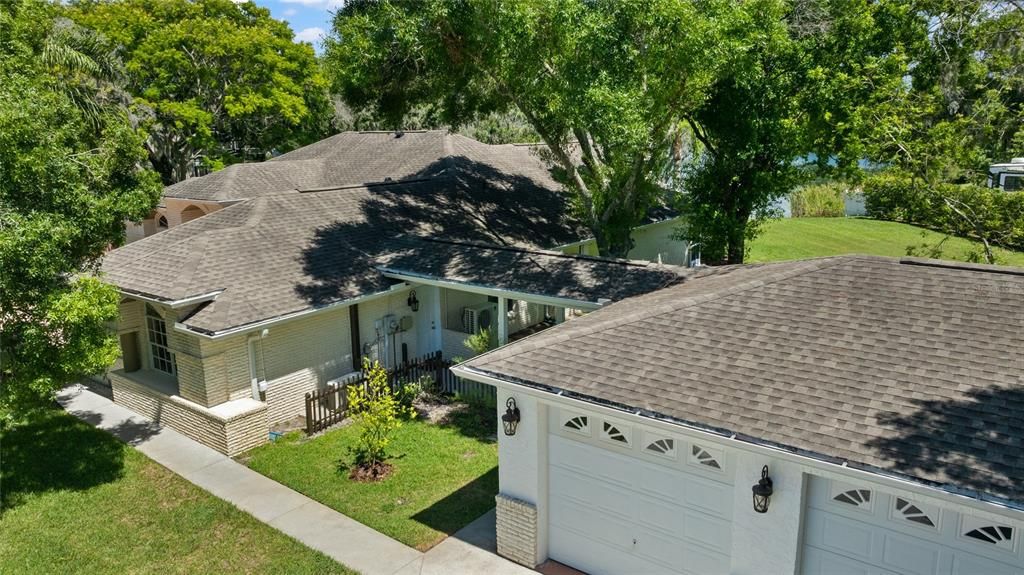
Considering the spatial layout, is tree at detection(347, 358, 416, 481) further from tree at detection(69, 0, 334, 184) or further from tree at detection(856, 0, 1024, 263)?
tree at detection(69, 0, 334, 184)

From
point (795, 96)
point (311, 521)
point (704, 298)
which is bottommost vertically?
point (311, 521)

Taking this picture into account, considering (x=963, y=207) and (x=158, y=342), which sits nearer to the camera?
(x=158, y=342)

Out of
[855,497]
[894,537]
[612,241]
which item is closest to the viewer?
[894,537]

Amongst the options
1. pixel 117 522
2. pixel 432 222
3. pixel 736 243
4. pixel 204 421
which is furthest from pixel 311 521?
pixel 736 243

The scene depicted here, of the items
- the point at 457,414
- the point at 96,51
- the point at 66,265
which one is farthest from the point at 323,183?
the point at 66,265

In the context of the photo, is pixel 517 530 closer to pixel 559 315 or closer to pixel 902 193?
pixel 559 315

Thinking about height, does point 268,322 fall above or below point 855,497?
above

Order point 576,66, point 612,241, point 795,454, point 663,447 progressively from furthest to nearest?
1. point 612,241
2. point 576,66
3. point 663,447
4. point 795,454

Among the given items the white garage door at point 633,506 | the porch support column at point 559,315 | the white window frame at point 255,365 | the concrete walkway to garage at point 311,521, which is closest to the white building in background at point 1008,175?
the porch support column at point 559,315

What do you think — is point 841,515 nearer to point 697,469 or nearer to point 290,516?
point 697,469
